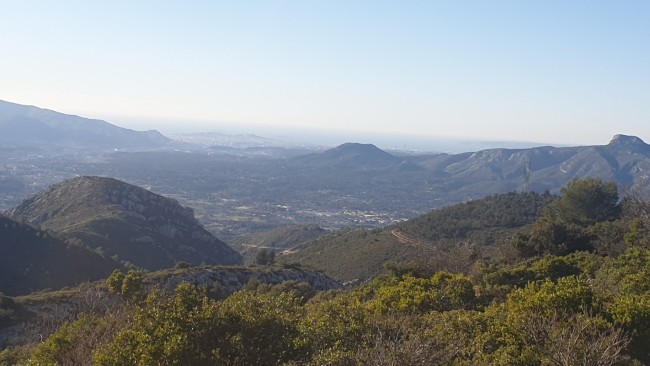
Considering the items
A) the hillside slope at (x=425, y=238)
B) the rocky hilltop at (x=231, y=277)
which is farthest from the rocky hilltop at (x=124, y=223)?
the rocky hilltop at (x=231, y=277)

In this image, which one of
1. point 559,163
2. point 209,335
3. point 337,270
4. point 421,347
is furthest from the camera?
point 559,163

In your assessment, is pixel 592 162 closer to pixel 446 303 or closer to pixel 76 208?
pixel 76 208

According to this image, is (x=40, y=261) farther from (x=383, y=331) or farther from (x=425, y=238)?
(x=383, y=331)

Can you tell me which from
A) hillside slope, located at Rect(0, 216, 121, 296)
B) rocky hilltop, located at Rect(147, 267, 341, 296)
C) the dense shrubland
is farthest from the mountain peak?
the dense shrubland

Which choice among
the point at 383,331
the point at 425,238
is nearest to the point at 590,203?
the point at 425,238

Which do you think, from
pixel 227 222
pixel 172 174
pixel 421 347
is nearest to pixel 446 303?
pixel 421 347

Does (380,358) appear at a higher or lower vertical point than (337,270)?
higher

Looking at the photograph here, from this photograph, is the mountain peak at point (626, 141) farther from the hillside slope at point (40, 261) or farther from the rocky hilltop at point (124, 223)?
the hillside slope at point (40, 261)

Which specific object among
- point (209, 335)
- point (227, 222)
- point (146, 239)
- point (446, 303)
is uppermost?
point (209, 335)
